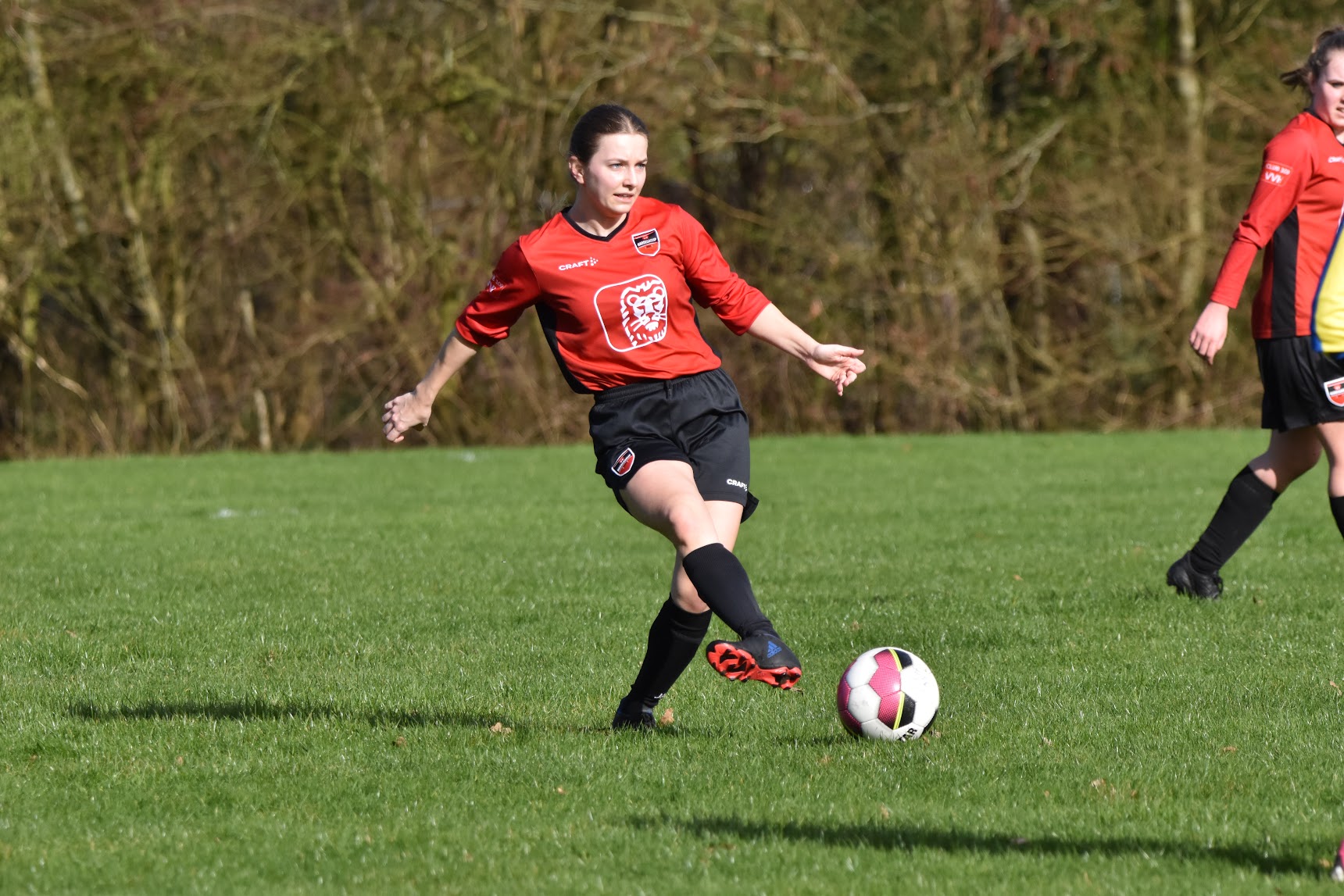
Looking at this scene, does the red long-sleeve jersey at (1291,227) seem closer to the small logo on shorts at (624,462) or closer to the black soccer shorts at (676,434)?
the black soccer shorts at (676,434)

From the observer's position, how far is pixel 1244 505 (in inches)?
271

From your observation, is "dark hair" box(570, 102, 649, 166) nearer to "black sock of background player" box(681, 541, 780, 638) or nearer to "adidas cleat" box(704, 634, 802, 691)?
"black sock of background player" box(681, 541, 780, 638)

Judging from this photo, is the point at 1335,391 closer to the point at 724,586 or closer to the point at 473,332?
the point at 724,586

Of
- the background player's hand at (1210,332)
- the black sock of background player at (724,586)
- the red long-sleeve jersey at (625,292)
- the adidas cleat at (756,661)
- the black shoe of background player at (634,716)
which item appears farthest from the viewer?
the background player's hand at (1210,332)

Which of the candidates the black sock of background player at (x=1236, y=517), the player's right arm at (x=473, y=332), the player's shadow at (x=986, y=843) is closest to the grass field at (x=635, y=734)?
the player's shadow at (x=986, y=843)

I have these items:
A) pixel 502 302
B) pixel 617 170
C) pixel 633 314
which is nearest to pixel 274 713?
pixel 502 302

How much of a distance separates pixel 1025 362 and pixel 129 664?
1637 centimetres

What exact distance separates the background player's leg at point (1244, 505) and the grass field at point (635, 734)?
13 centimetres

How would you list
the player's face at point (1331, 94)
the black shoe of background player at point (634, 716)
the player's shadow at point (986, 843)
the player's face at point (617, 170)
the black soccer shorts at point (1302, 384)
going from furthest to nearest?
the black soccer shorts at point (1302, 384) < the player's face at point (1331, 94) < the black shoe of background player at point (634, 716) < the player's face at point (617, 170) < the player's shadow at point (986, 843)

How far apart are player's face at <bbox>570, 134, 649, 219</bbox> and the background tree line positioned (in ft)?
52.1

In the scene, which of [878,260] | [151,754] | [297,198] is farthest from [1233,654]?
[297,198]

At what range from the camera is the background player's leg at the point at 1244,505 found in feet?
22.2

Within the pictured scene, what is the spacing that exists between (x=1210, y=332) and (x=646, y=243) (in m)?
2.22

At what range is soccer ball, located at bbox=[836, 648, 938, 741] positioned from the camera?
478 centimetres
